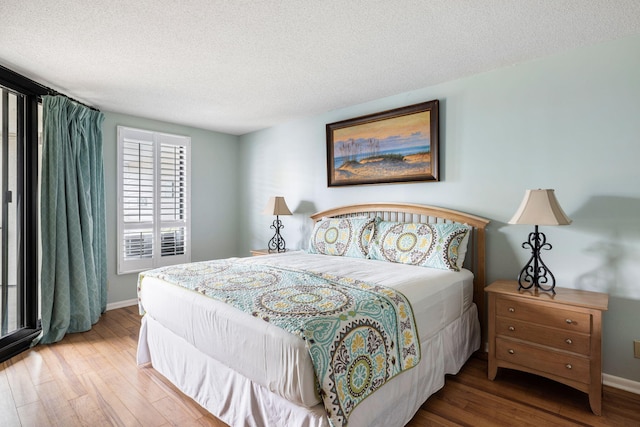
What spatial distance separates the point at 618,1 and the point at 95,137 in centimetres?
450

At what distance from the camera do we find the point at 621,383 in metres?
2.23

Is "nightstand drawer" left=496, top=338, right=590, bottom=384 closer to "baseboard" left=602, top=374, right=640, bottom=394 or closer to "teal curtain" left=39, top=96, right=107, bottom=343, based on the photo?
"baseboard" left=602, top=374, right=640, bottom=394

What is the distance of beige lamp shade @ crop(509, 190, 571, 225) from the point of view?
7.02 ft

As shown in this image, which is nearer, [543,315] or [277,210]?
[543,315]

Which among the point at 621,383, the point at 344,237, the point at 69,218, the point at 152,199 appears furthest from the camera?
the point at 152,199

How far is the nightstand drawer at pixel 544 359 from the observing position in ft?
6.53

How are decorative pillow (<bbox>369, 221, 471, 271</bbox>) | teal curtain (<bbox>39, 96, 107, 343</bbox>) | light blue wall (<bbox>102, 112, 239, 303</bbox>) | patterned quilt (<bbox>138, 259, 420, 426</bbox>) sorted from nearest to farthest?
1. patterned quilt (<bbox>138, 259, 420, 426</bbox>)
2. decorative pillow (<bbox>369, 221, 471, 271</bbox>)
3. teal curtain (<bbox>39, 96, 107, 343</bbox>)
4. light blue wall (<bbox>102, 112, 239, 303</bbox>)

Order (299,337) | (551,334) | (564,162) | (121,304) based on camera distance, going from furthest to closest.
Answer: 1. (121,304)
2. (564,162)
3. (551,334)
4. (299,337)

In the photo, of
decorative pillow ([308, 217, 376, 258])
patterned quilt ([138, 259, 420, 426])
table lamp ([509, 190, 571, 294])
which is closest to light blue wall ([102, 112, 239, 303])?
decorative pillow ([308, 217, 376, 258])

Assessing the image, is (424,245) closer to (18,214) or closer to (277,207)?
(277,207)

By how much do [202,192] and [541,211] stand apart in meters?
4.12

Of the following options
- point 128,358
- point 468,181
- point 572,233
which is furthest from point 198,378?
point 572,233

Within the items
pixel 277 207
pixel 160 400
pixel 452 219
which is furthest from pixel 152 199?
pixel 452 219

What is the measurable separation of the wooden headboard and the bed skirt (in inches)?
9.8
